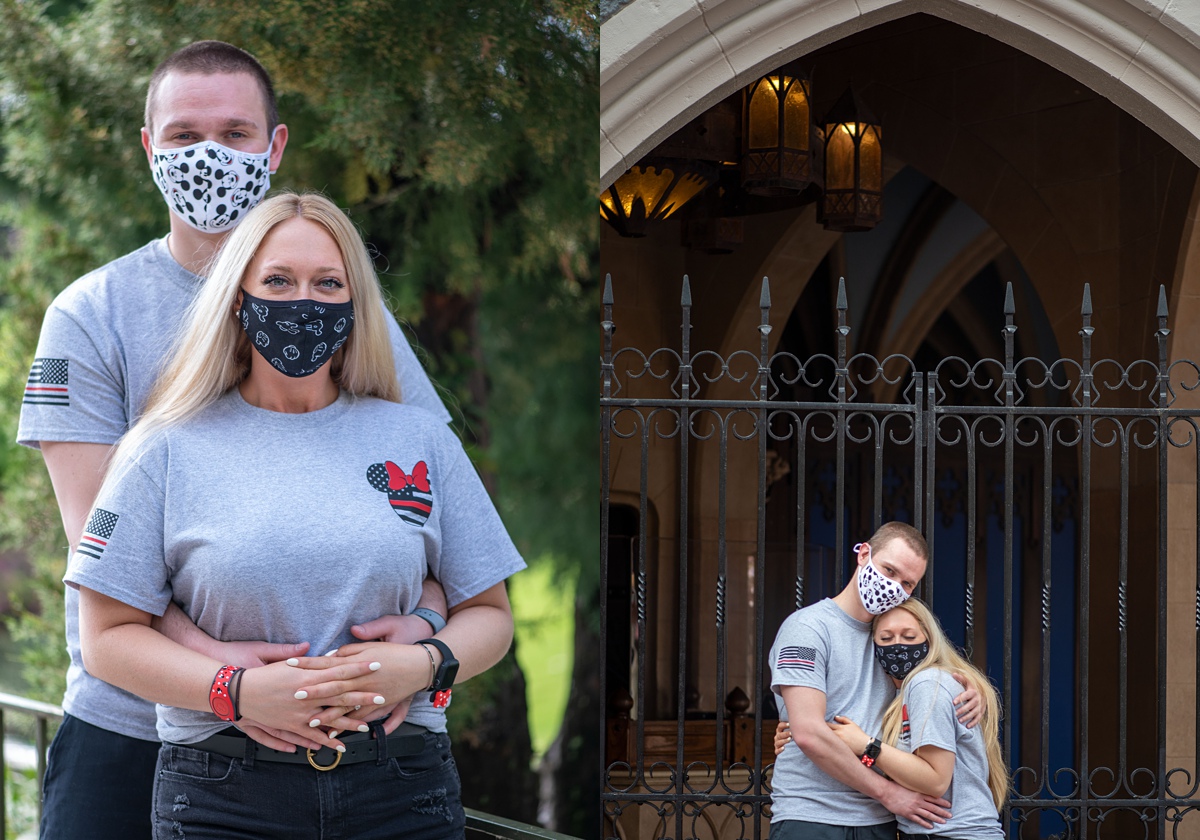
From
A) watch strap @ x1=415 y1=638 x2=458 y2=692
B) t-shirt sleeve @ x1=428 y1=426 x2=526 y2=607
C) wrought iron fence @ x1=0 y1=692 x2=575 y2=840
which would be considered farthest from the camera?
wrought iron fence @ x1=0 y1=692 x2=575 y2=840

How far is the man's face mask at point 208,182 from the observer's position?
182 centimetres

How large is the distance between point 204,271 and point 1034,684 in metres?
7.62

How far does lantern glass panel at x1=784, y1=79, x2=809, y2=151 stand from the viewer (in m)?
4.21

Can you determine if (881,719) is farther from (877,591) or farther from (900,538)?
(900,538)

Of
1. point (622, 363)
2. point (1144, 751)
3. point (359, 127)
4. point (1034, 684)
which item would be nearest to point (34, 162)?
point (359, 127)

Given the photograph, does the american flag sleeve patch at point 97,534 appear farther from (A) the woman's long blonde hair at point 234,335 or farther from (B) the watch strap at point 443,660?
(B) the watch strap at point 443,660

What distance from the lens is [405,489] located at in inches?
61.3

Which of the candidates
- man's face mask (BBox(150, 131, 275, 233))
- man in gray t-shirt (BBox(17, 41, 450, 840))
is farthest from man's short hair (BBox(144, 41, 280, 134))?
man's face mask (BBox(150, 131, 275, 233))

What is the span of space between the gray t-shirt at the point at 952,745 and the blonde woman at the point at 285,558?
4.45 feet

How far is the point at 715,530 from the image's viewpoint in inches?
271

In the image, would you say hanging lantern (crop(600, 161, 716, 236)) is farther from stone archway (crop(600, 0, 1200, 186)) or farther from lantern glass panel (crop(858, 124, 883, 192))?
stone archway (crop(600, 0, 1200, 186))

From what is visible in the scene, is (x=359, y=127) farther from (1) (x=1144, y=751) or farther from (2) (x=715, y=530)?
(1) (x=1144, y=751)

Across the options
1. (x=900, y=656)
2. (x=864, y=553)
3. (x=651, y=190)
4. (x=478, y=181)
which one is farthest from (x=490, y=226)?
(x=900, y=656)

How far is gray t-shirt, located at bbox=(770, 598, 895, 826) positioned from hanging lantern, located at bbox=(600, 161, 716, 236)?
2108mm
